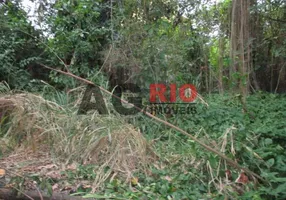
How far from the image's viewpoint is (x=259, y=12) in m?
5.56

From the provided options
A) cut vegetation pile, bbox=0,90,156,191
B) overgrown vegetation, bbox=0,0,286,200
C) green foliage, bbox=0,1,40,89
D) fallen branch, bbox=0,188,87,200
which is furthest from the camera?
green foliage, bbox=0,1,40,89

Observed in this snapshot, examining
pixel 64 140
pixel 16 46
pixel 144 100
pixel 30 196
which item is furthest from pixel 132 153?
pixel 16 46

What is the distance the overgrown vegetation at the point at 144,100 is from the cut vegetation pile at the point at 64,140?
12mm

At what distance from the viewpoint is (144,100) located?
436 cm

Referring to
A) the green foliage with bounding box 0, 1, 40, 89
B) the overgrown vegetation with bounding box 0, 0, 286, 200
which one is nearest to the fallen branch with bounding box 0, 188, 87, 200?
the overgrown vegetation with bounding box 0, 0, 286, 200

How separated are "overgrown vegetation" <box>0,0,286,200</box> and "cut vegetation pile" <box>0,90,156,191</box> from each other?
0.01m

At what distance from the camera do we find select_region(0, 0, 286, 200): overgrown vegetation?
2223 millimetres

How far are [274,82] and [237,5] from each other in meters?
2.62

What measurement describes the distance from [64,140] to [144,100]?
5.74ft

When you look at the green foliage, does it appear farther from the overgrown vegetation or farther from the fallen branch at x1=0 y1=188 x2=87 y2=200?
the fallen branch at x1=0 y1=188 x2=87 y2=200

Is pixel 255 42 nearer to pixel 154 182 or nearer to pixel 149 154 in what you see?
pixel 149 154

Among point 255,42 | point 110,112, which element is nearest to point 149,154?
point 110,112

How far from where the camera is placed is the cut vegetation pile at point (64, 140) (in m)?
2.59

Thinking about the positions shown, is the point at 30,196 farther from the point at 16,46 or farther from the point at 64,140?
the point at 16,46
